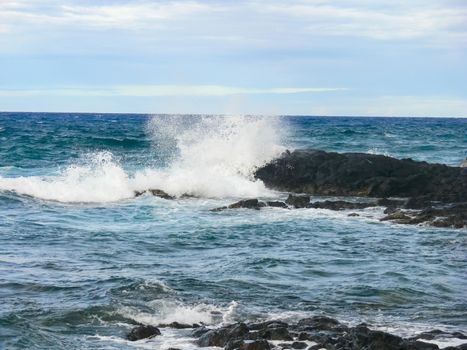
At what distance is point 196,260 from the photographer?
16141 mm

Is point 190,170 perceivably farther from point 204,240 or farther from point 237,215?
point 204,240

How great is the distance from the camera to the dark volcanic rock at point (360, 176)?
83.7 ft

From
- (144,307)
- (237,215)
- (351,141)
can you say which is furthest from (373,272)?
(351,141)

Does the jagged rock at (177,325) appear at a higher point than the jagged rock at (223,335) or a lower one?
lower

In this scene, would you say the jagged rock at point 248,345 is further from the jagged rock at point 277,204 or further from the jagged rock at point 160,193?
the jagged rock at point 160,193

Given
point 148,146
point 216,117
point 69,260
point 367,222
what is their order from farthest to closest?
point 148,146 < point 216,117 < point 367,222 < point 69,260

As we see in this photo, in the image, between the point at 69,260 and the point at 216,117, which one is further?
the point at 216,117

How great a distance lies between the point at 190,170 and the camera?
29.2m

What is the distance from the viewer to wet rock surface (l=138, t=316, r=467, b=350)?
9656 mm

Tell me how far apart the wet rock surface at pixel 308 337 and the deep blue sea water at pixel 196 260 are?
0.48m

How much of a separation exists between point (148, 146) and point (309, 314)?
39.7 meters

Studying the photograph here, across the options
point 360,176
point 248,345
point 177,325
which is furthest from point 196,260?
point 360,176

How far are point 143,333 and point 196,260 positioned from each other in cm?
537

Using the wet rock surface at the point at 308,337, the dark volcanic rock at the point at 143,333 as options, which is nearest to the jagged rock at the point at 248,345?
the wet rock surface at the point at 308,337
